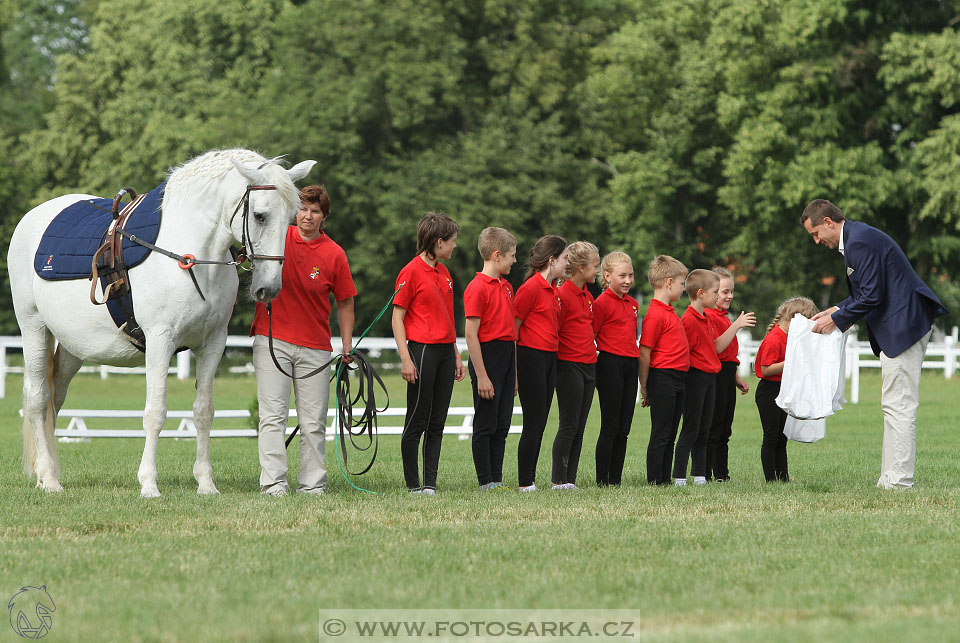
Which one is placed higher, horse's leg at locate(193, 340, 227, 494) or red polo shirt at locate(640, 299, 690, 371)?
red polo shirt at locate(640, 299, 690, 371)

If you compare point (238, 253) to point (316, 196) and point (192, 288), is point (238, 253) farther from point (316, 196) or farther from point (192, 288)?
point (316, 196)

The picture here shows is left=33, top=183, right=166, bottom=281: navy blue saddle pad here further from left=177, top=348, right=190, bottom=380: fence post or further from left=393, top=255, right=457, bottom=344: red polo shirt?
left=177, top=348, right=190, bottom=380: fence post

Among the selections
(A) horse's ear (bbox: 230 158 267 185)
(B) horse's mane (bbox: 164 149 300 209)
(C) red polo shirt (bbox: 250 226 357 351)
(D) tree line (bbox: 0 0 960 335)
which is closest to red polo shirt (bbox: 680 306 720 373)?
(C) red polo shirt (bbox: 250 226 357 351)

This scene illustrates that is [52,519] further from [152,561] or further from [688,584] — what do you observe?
[688,584]

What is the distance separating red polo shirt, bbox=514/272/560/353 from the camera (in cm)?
855

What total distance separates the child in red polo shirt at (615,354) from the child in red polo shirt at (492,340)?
74 centimetres

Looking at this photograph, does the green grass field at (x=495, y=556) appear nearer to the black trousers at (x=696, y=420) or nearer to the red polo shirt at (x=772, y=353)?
the black trousers at (x=696, y=420)

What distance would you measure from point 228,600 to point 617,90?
33.5 meters

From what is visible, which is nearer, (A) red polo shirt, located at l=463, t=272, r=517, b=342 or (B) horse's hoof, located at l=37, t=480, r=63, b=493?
(A) red polo shirt, located at l=463, t=272, r=517, b=342

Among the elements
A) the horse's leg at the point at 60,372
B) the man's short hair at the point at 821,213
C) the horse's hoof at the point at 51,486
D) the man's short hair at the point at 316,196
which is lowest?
the horse's hoof at the point at 51,486

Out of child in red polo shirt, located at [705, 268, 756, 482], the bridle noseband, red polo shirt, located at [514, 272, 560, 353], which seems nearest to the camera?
the bridle noseband

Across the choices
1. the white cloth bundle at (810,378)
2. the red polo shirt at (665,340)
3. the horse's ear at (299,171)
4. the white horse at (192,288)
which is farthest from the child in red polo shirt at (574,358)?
the white horse at (192,288)

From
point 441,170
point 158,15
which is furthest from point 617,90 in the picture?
point 158,15

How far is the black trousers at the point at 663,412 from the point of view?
9047mm
